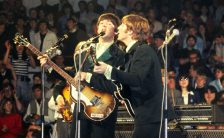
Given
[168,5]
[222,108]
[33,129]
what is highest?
[168,5]

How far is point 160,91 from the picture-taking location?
6.96 metres

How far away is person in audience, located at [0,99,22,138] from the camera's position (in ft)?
41.0

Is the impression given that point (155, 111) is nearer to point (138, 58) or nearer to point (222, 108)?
point (138, 58)

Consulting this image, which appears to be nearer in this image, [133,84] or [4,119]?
[133,84]

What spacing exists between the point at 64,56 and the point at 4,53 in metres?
1.31

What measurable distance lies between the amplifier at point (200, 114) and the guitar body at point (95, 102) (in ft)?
2.76

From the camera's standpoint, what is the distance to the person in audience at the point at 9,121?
1250cm

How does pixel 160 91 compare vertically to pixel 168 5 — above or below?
below

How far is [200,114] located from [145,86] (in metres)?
1.38

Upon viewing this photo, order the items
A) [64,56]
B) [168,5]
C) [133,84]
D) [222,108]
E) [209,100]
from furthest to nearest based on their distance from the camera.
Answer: [168,5] < [64,56] < [209,100] < [222,108] < [133,84]

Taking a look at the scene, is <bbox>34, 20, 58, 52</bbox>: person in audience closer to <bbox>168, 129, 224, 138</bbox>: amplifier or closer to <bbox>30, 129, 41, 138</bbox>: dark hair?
<bbox>30, 129, 41, 138</bbox>: dark hair

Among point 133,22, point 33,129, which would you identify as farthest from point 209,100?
point 133,22

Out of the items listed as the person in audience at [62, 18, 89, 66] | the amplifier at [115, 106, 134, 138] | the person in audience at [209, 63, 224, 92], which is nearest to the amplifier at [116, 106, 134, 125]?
the amplifier at [115, 106, 134, 138]

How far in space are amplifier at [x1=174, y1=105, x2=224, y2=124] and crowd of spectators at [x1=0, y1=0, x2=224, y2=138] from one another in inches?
122
